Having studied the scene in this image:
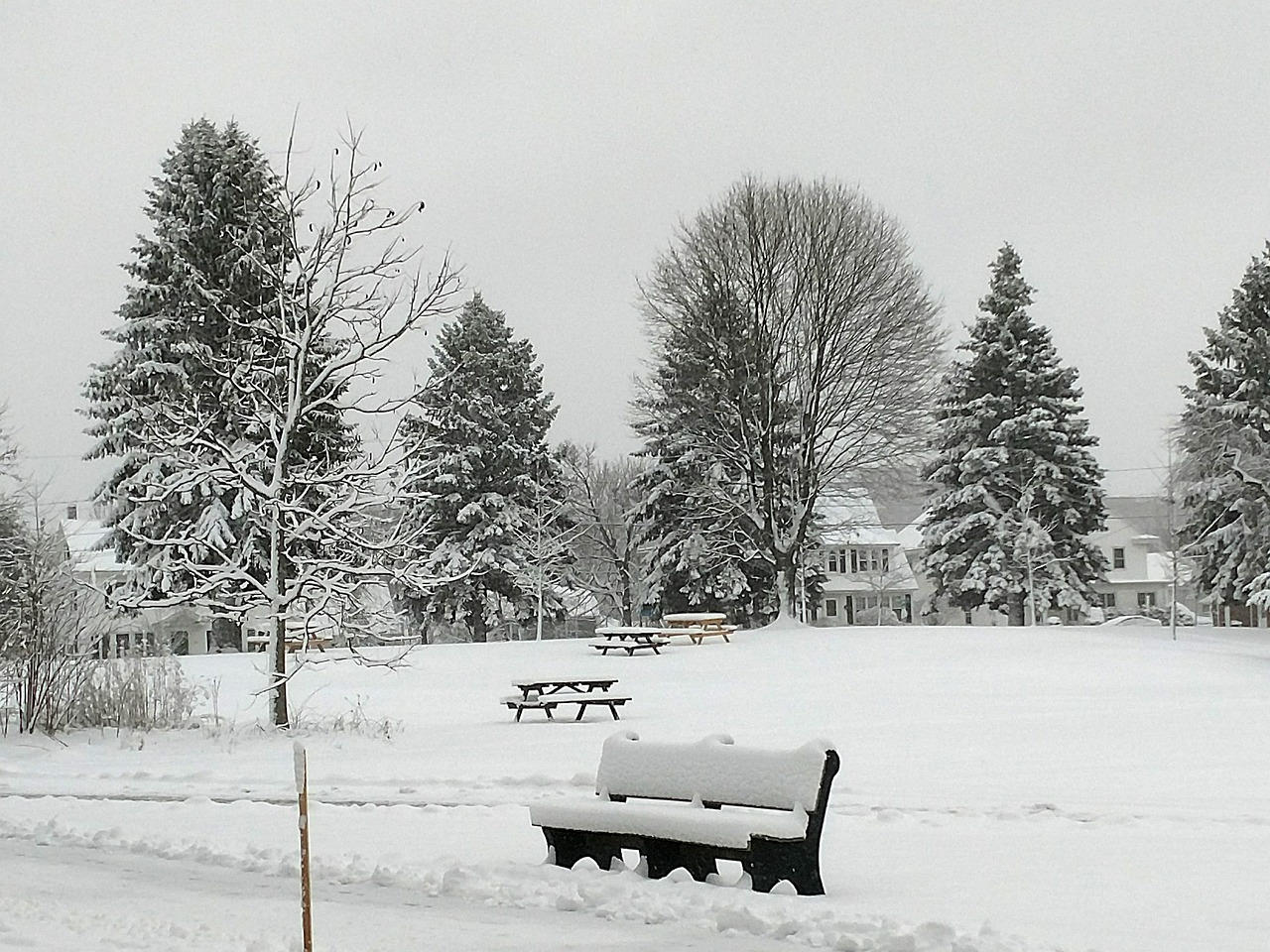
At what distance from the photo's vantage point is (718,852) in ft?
29.0

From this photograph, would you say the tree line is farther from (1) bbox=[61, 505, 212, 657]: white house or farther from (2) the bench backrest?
(2) the bench backrest

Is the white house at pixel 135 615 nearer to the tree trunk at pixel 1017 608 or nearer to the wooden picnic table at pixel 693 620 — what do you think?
the wooden picnic table at pixel 693 620

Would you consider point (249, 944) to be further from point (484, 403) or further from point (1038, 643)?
point (484, 403)

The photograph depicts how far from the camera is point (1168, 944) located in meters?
7.20

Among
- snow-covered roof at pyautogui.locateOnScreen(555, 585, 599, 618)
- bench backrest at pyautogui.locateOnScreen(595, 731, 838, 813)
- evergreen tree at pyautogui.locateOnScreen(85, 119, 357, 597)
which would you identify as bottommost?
bench backrest at pyautogui.locateOnScreen(595, 731, 838, 813)

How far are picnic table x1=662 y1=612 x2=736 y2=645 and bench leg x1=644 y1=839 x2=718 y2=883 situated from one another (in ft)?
86.8

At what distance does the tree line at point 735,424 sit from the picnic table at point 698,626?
104 inches

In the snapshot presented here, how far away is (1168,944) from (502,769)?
923 centimetres

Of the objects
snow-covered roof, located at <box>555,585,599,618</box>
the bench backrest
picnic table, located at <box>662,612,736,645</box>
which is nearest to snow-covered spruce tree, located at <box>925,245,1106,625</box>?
picnic table, located at <box>662,612,736,645</box>

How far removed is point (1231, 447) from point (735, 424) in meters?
14.4

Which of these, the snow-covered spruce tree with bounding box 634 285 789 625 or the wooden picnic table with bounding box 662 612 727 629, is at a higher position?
the snow-covered spruce tree with bounding box 634 285 789 625

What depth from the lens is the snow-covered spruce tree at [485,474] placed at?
155 ft

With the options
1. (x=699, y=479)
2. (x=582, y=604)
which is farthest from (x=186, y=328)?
(x=582, y=604)

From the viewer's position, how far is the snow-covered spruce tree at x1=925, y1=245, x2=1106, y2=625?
45.6 m
